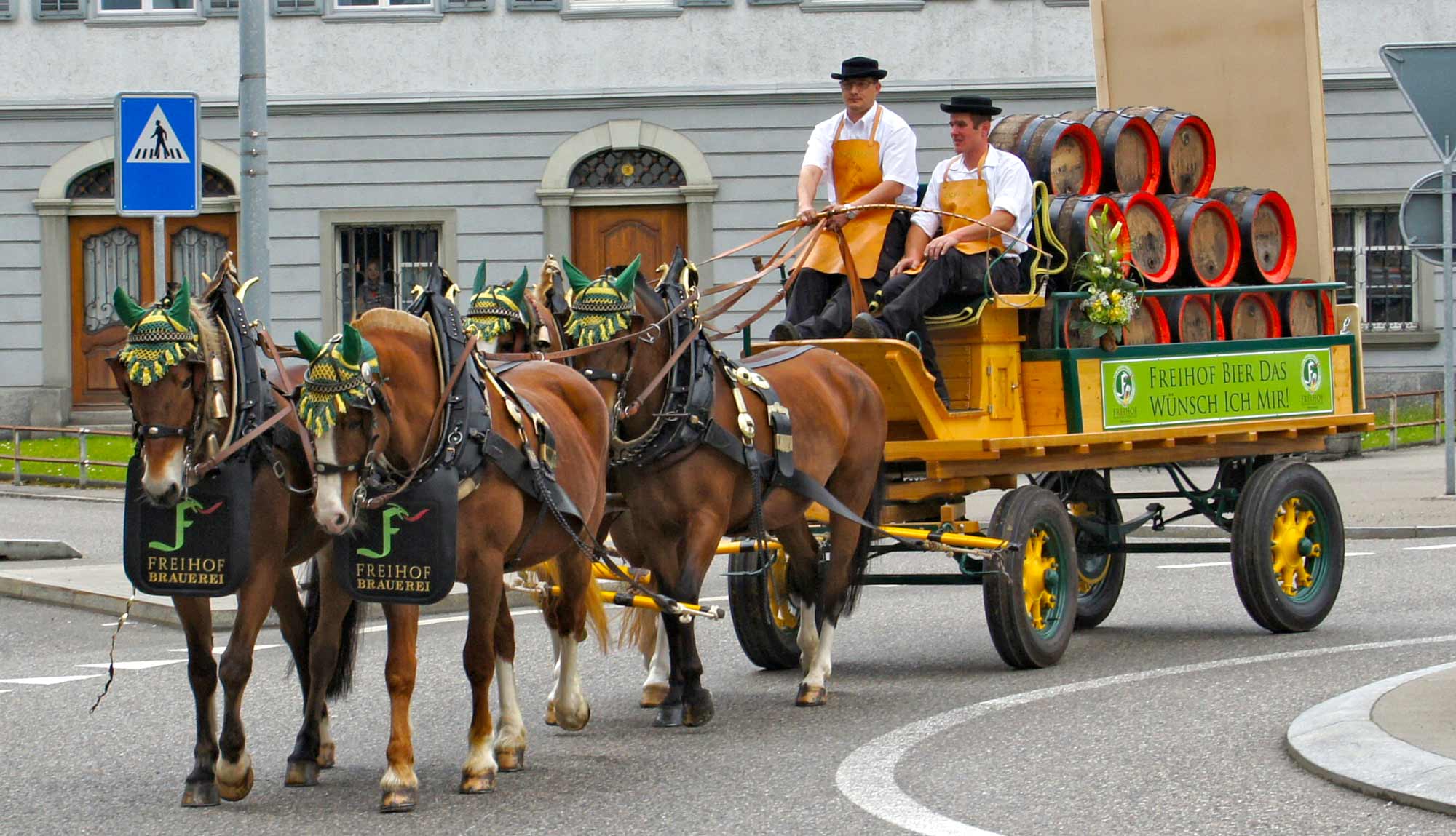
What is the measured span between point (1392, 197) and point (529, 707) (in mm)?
20481

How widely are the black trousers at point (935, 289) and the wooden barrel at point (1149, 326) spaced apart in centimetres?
83

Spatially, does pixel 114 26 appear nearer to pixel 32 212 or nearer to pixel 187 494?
pixel 32 212

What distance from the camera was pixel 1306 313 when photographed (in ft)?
39.7

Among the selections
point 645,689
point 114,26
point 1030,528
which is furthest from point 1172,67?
point 114,26

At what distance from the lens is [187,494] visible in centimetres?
713

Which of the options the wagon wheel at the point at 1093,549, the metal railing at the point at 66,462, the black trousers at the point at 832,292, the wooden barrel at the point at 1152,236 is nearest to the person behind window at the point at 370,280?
the metal railing at the point at 66,462

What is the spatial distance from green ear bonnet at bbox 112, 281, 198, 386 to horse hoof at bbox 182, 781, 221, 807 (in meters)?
1.40

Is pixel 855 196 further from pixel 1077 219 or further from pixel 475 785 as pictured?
pixel 475 785

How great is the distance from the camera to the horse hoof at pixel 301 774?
298 inches

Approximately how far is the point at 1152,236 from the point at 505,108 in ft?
54.4

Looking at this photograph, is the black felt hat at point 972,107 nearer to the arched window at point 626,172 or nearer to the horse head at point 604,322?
the horse head at point 604,322

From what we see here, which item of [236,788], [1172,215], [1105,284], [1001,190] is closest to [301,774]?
[236,788]

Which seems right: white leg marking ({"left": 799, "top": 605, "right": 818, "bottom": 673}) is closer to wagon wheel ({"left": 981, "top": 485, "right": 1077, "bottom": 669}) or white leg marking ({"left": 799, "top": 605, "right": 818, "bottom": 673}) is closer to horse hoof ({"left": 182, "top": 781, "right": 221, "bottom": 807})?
wagon wheel ({"left": 981, "top": 485, "right": 1077, "bottom": 669})

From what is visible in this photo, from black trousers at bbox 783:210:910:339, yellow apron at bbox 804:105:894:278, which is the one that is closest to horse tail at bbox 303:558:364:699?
black trousers at bbox 783:210:910:339
